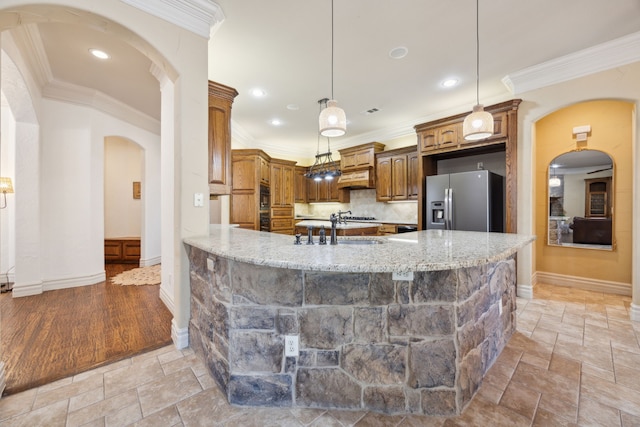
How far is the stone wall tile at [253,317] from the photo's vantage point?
5.07 feet

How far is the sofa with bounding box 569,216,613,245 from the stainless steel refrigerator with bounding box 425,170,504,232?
1.08 m

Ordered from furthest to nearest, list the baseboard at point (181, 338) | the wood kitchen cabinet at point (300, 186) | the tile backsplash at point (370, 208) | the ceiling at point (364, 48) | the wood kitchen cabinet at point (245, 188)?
1. the wood kitchen cabinet at point (300, 186)
2. the tile backsplash at point (370, 208)
3. the wood kitchen cabinet at point (245, 188)
4. the ceiling at point (364, 48)
5. the baseboard at point (181, 338)

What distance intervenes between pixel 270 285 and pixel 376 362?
0.75m

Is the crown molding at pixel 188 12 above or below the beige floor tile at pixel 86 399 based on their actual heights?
above

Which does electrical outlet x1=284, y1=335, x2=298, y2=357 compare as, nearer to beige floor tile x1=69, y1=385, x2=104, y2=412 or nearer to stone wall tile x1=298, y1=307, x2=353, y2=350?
stone wall tile x1=298, y1=307, x2=353, y2=350

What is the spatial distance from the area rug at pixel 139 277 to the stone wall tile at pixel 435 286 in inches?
154

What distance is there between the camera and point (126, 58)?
9.09 feet

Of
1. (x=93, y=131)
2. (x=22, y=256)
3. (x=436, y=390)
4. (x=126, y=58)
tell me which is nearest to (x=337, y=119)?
(x=436, y=390)

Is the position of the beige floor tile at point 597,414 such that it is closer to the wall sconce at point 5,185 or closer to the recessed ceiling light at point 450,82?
the recessed ceiling light at point 450,82

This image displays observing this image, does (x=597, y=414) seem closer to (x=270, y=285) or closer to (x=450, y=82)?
(x=270, y=285)

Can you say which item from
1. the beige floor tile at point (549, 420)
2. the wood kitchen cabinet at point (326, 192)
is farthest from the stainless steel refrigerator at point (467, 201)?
the wood kitchen cabinet at point (326, 192)

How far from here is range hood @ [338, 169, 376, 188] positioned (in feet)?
18.4

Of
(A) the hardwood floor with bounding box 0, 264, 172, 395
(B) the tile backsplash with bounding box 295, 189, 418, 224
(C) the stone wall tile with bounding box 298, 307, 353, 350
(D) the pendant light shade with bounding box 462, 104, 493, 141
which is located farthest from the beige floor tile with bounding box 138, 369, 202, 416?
(B) the tile backsplash with bounding box 295, 189, 418, 224

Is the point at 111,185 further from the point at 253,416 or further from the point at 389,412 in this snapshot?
the point at 389,412
